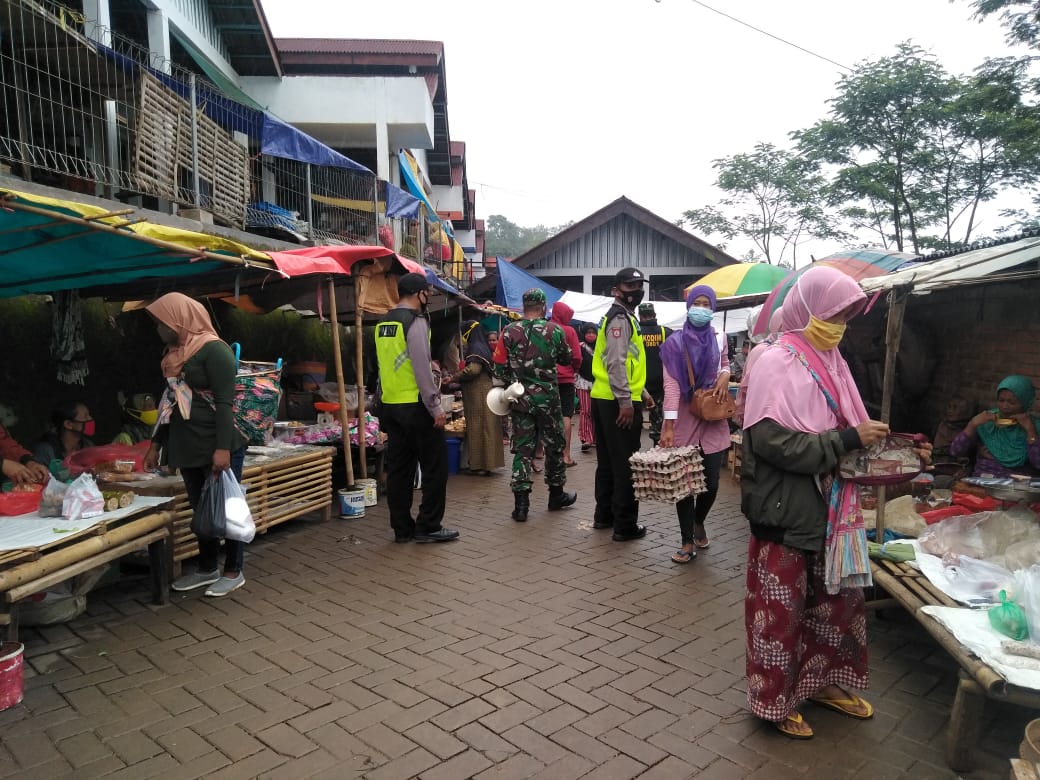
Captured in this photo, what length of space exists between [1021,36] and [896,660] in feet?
35.7

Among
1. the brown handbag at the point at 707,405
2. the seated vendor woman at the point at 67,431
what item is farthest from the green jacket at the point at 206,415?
the brown handbag at the point at 707,405

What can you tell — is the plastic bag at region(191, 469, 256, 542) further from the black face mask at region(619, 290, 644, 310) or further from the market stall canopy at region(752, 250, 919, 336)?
the market stall canopy at region(752, 250, 919, 336)

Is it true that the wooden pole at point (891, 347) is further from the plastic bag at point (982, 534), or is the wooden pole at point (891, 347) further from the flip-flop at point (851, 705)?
the flip-flop at point (851, 705)

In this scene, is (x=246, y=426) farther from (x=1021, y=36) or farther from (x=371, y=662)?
(x=1021, y=36)

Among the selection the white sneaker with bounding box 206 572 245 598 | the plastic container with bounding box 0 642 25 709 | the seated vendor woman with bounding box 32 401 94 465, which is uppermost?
the seated vendor woman with bounding box 32 401 94 465

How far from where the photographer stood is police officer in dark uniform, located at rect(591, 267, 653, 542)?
5.18 metres

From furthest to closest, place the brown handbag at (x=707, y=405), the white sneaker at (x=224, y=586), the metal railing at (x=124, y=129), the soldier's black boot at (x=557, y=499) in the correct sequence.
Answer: the soldier's black boot at (x=557, y=499) → the metal railing at (x=124, y=129) → the brown handbag at (x=707, y=405) → the white sneaker at (x=224, y=586)

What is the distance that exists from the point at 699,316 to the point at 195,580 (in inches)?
152

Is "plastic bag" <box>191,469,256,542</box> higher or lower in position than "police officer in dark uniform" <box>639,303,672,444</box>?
lower

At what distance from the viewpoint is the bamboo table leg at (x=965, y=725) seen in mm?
2525

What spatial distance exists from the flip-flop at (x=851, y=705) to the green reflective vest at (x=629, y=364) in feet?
8.73

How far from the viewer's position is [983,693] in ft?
8.18

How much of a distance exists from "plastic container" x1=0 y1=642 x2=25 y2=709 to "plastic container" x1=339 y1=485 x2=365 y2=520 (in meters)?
3.28

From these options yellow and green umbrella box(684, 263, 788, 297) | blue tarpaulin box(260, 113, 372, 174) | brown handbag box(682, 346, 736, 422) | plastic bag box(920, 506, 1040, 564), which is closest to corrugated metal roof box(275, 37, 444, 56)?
blue tarpaulin box(260, 113, 372, 174)
